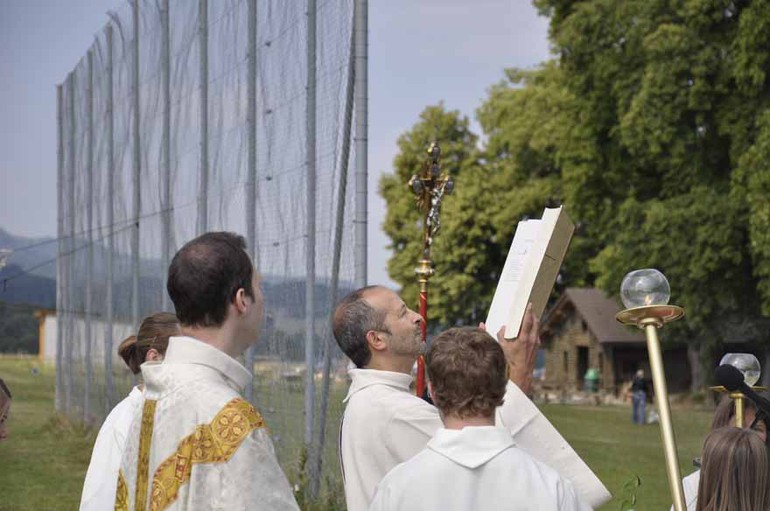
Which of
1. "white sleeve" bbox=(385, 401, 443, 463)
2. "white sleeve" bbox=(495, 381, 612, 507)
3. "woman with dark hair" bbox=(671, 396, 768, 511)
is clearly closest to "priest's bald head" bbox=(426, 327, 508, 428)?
"white sleeve" bbox=(495, 381, 612, 507)

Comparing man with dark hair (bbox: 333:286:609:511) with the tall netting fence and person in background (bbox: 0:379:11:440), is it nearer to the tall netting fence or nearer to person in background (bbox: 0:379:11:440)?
person in background (bbox: 0:379:11:440)

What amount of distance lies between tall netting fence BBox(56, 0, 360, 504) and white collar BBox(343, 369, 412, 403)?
15.5ft

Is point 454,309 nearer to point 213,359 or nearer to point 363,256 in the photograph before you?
point 363,256

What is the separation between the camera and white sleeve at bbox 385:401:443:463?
4.30m

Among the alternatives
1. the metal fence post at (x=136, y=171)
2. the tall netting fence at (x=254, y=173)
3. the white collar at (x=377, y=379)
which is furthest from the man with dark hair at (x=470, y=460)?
the metal fence post at (x=136, y=171)

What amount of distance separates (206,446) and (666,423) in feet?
3.79

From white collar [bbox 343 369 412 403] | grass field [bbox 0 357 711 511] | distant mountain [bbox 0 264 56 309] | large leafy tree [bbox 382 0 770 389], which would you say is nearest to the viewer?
white collar [bbox 343 369 412 403]

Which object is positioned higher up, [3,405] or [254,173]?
[254,173]

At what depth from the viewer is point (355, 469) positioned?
176 inches

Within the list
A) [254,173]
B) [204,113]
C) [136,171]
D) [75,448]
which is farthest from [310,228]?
[75,448]

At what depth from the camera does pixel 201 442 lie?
3.28m

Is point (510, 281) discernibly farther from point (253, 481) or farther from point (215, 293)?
point (253, 481)

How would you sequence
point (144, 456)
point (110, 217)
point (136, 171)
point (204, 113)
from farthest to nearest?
point (110, 217) < point (136, 171) < point (204, 113) < point (144, 456)

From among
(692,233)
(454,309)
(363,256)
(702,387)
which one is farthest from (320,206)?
(454,309)
